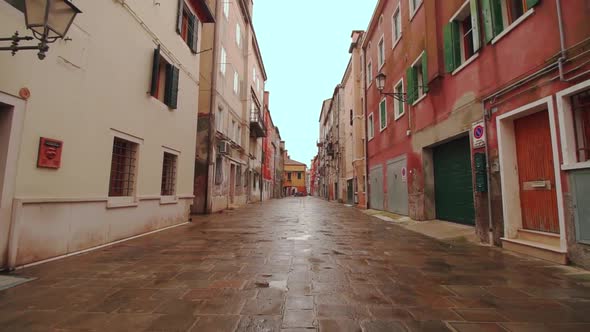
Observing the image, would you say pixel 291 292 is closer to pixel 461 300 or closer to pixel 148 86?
pixel 461 300

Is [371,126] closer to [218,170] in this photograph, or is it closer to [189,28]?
[218,170]

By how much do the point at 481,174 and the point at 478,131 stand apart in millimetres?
988

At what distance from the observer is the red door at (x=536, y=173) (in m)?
4.68

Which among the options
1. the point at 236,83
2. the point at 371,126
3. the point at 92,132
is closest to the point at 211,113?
the point at 236,83

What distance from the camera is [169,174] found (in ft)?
28.8

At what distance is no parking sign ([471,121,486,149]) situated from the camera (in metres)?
6.04

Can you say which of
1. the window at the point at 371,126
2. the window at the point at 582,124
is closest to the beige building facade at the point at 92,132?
the window at the point at 582,124

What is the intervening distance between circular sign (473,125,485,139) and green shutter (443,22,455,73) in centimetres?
203

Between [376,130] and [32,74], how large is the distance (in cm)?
1356

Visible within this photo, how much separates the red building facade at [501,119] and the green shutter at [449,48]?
0.03 meters

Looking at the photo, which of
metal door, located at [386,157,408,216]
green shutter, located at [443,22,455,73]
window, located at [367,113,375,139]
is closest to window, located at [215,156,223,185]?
metal door, located at [386,157,408,216]

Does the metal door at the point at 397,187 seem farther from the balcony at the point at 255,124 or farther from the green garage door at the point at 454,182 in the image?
the balcony at the point at 255,124

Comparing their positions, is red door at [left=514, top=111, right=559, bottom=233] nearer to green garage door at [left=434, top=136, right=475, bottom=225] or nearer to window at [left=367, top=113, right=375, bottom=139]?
green garage door at [left=434, top=136, right=475, bottom=225]

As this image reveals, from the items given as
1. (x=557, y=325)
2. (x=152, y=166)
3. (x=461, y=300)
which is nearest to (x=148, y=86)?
(x=152, y=166)
